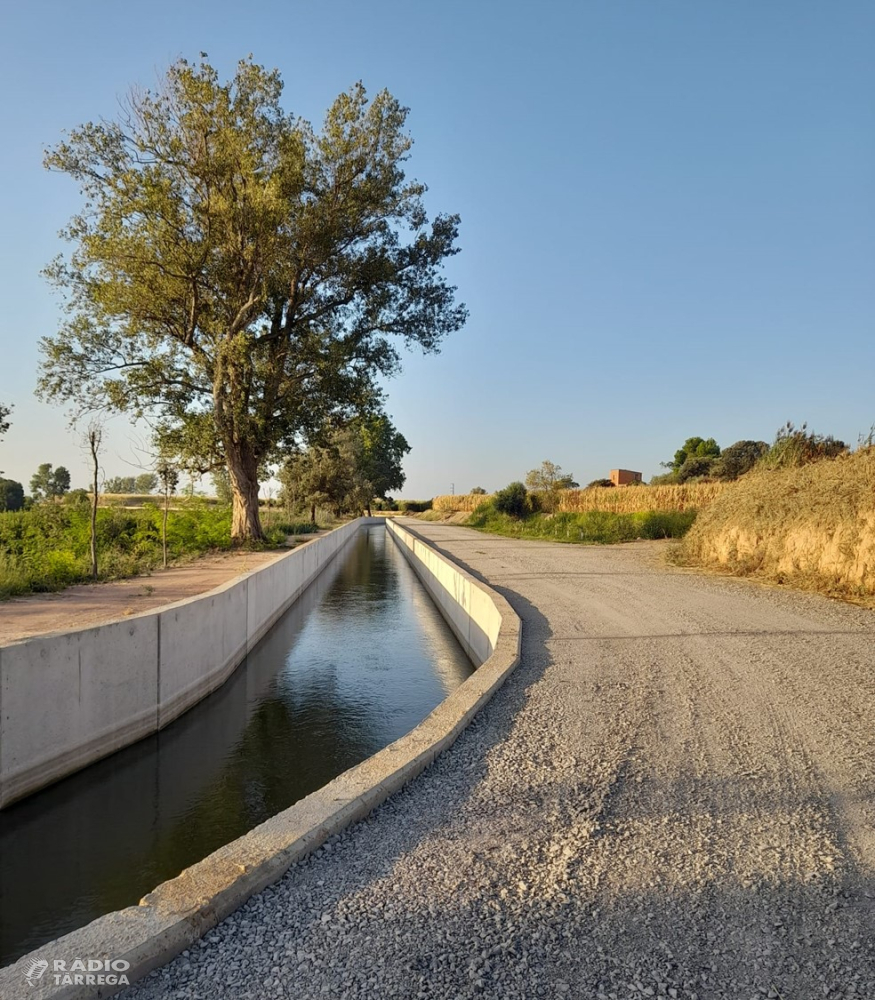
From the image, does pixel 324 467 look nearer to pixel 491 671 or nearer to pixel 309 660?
pixel 309 660

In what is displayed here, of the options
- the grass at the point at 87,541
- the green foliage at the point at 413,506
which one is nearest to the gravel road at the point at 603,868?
the grass at the point at 87,541

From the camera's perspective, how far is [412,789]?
4141 mm

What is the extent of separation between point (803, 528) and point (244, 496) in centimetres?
1660

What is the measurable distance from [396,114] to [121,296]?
9756mm

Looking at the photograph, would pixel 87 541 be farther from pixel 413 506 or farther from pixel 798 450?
pixel 413 506

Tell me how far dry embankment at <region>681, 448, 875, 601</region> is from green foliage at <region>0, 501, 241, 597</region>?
44.4 feet

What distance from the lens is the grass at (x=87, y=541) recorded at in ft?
40.0

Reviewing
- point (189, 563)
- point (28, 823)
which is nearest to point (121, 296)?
Result: point (189, 563)

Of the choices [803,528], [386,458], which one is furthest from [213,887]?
[386,458]

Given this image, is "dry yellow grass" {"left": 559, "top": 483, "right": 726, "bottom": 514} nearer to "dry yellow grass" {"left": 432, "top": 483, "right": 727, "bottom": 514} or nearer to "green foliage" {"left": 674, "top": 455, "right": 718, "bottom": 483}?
"dry yellow grass" {"left": 432, "top": 483, "right": 727, "bottom": 514}

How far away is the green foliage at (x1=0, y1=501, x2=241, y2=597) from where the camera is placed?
12.2m

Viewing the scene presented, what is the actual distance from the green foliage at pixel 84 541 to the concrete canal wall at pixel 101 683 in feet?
13.3

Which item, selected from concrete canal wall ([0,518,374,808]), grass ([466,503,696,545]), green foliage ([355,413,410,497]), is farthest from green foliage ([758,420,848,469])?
green foliage ([355,413,410,497])

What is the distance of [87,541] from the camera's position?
18.3 meters
